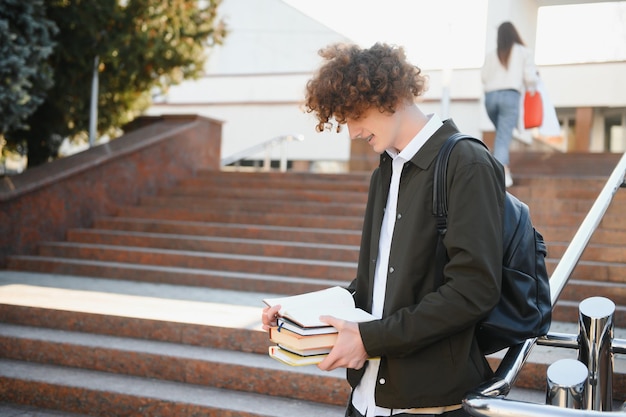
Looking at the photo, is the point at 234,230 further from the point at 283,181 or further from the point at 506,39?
the point at 506,39

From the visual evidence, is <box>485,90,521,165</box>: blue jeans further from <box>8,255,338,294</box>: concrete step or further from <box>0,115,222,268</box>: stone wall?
<box>0,115,222,268</box>: stone wall

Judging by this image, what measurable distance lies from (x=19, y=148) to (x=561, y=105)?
11.8 m

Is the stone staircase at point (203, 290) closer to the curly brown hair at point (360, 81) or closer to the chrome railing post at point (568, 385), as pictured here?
the chrome railing post at point (568, 385)

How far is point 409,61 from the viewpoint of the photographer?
174 cm

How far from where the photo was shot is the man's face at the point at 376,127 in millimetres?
1735

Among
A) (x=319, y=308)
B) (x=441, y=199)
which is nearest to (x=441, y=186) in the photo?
(x=441, y=199)

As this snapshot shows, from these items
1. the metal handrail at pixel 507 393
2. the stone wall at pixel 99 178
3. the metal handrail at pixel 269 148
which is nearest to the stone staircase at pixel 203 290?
the stone wall at pixel 99 178

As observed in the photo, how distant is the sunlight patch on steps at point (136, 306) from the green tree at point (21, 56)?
8.51 feet

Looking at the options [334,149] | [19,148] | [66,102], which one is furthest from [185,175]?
[334,149]

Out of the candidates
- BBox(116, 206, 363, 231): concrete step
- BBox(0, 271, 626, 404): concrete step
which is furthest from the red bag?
BBox(0, 271, 626, 404): concrete step

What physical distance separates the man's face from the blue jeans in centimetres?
588

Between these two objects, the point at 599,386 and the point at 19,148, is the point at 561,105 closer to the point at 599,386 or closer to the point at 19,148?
the point at 19,148

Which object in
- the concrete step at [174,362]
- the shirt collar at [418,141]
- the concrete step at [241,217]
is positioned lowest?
the concrete step at [174,362]

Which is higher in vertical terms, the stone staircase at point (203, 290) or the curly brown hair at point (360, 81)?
the curly brown hair at point (360, 81)
